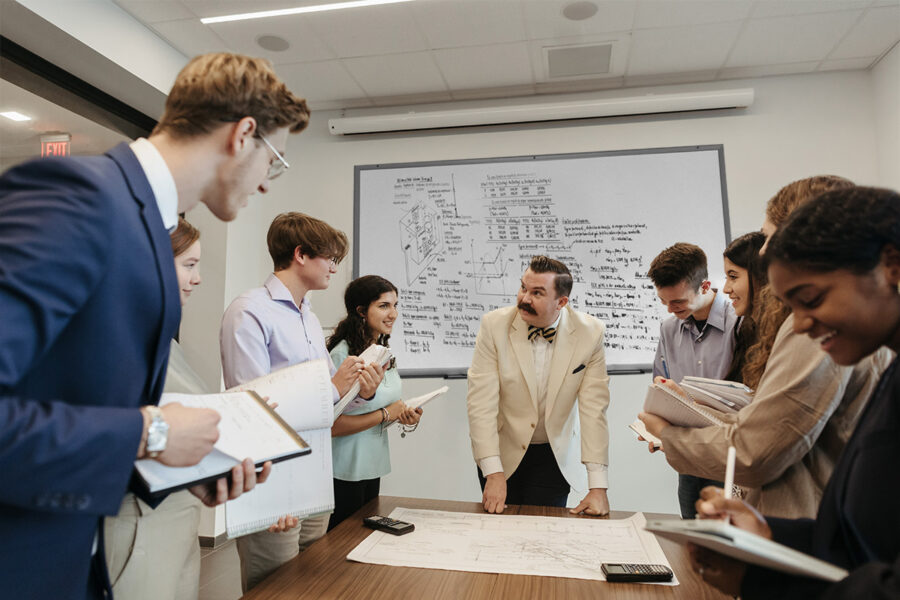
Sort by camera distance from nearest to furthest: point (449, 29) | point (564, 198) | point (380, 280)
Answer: point (380, 280)
point (449, 29)
point (564, 198)

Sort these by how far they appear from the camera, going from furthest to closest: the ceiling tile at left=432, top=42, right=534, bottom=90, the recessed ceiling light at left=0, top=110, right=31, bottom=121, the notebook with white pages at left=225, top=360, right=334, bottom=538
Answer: the ceiling tile at left=432, top=42, right=534, bottom=90 < the recessed ceiling light at left=0, top=110, right=31, bottom=121 < the notebook with white pages at left=225, top=360, right=334, bottom=538

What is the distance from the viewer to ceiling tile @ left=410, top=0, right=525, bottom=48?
112 inches

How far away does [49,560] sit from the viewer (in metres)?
0.75

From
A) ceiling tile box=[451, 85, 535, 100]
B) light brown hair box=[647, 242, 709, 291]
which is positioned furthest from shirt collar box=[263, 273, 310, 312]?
ceiling tile box=[451, 85, 535, 100]

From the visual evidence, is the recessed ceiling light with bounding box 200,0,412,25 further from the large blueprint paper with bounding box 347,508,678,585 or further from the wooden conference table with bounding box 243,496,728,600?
the wooden conference table with bounding box 243,496,728,600

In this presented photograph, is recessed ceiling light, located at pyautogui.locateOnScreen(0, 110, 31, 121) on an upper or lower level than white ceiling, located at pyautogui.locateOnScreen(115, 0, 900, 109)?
lower

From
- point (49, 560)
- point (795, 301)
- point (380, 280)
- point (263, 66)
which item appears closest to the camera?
point (49, 560)

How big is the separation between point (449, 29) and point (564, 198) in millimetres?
1243

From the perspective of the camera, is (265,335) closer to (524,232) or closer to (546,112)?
(524,232)

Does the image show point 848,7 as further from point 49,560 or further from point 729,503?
point 49,560

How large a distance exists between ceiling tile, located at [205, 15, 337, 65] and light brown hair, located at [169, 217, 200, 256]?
1.86 meters

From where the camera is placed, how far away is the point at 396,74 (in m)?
3.54

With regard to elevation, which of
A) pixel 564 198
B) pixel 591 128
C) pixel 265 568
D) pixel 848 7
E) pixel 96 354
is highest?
pixel 848 7

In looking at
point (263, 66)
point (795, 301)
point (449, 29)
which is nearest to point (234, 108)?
point (263, 66)
